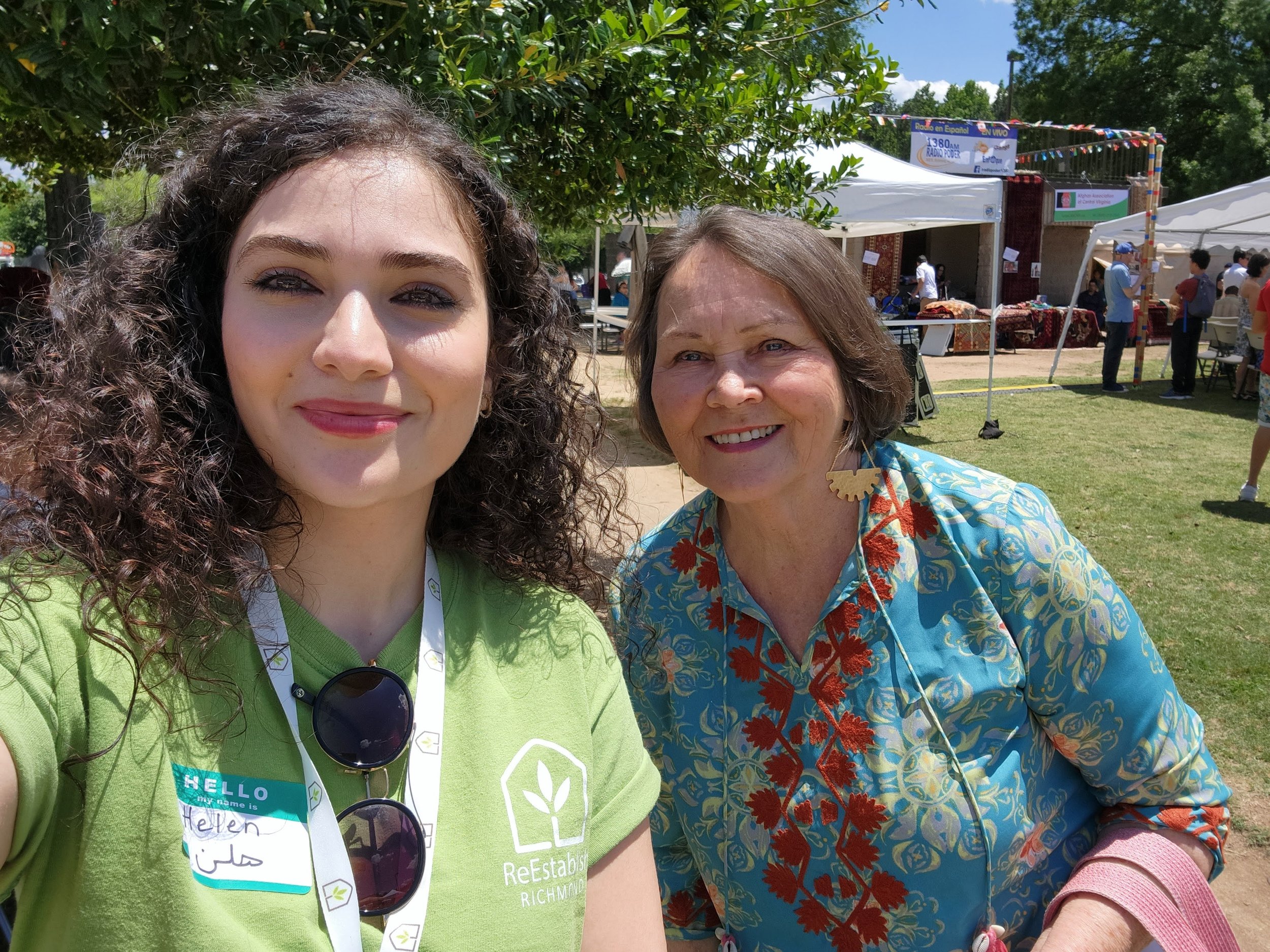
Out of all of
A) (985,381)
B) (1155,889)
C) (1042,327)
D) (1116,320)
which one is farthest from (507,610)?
(1042,327)

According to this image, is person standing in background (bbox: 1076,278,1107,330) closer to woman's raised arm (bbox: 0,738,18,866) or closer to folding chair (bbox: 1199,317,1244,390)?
folding chair (bbox: 1199,317,1244,390)

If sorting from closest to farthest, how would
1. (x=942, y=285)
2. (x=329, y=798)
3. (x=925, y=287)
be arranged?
(x=329, y=798), (x=925, y=287), (x=942, y=285)

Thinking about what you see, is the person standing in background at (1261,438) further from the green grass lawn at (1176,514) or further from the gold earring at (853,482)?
the gold earring at (853,482)

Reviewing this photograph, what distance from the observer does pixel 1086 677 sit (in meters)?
1.77

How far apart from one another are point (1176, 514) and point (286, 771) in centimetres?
826

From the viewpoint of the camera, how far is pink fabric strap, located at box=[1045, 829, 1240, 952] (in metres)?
1.74

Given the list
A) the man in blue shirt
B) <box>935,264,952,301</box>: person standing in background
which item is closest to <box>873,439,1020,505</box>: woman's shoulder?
the man in blue shirt

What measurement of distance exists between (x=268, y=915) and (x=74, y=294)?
94 centimetres

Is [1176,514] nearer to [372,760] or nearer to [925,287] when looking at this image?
[372,760]

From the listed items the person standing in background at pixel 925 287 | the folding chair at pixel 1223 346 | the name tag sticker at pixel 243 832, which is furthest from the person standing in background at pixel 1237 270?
the name tag sticker at pixel 243 832

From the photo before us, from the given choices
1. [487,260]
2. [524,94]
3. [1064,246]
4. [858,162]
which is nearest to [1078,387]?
[858,162]

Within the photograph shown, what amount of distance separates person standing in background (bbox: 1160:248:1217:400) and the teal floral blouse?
13875 millimetres

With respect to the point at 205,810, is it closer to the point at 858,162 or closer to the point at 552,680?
the point at 552,680

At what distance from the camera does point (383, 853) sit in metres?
1.15
